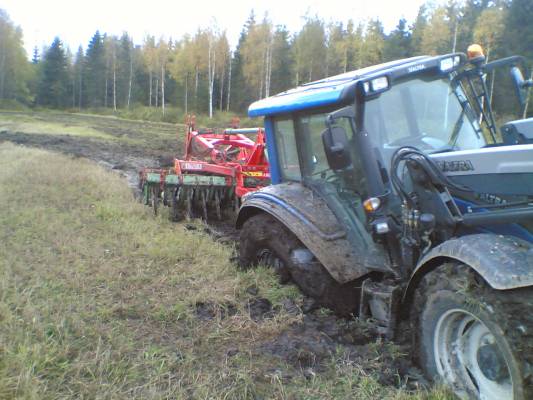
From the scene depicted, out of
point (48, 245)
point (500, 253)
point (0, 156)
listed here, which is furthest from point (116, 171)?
point (500, 253)

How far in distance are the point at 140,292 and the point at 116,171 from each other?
842cm

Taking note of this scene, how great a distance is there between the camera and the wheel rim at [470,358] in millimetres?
2387

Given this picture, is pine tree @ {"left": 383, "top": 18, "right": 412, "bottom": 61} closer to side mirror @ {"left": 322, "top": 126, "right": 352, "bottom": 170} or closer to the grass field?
the grass field

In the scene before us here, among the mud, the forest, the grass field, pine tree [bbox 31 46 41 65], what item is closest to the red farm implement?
the grass field

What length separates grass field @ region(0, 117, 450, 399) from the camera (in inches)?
109

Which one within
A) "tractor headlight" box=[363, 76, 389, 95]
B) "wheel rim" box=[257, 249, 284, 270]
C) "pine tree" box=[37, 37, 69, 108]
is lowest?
"wheel rim" box=[257, 249, 284, 270]

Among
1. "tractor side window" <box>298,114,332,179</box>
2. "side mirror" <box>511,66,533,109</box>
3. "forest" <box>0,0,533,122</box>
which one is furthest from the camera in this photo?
"forest" <box>0,0,533,122</box>

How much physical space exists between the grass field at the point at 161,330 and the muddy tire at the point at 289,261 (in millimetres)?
125

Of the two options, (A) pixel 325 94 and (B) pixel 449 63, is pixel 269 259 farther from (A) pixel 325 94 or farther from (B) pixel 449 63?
(B) pixel 449 63

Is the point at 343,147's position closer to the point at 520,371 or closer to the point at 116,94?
the point at 520,371

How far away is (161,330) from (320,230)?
1365 mm

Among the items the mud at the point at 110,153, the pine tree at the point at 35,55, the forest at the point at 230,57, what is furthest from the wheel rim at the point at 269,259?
the pine tree at the point at 35,55

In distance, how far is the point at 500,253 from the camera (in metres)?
2.42

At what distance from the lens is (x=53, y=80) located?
57.3 meters
